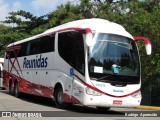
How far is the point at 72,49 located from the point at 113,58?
171 centimetres

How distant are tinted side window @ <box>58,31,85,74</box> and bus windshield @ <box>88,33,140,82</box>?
0.50 m

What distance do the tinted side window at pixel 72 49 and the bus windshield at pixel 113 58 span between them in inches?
19.5

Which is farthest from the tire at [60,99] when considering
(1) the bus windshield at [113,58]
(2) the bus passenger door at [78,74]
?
(1) the bus windshield at [113,58]

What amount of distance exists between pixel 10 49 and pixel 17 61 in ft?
7.78

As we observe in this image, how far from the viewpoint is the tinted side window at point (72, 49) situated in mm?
14555

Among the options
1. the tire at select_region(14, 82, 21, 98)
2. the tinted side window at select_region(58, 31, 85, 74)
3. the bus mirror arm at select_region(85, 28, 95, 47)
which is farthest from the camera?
the tire at select_region(14, 82, 21, 98)

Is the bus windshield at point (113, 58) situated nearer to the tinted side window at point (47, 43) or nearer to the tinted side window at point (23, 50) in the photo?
the tinted side window at point (47, 43)

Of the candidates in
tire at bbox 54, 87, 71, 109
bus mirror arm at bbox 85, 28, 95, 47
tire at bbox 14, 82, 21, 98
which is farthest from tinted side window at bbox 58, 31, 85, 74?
tire at bbox 14, 82, 21, 98

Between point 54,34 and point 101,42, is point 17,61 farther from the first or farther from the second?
point 101,42

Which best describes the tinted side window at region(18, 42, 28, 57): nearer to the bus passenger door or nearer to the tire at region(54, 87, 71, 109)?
the tire at region(54, 87, 71, 109)

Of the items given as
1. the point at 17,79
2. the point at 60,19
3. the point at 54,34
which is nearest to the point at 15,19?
the point at 60,19

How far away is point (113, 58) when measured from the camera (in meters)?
14.5

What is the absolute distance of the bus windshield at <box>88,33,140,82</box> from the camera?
14.2 meters

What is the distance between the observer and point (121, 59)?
14.6 meters
